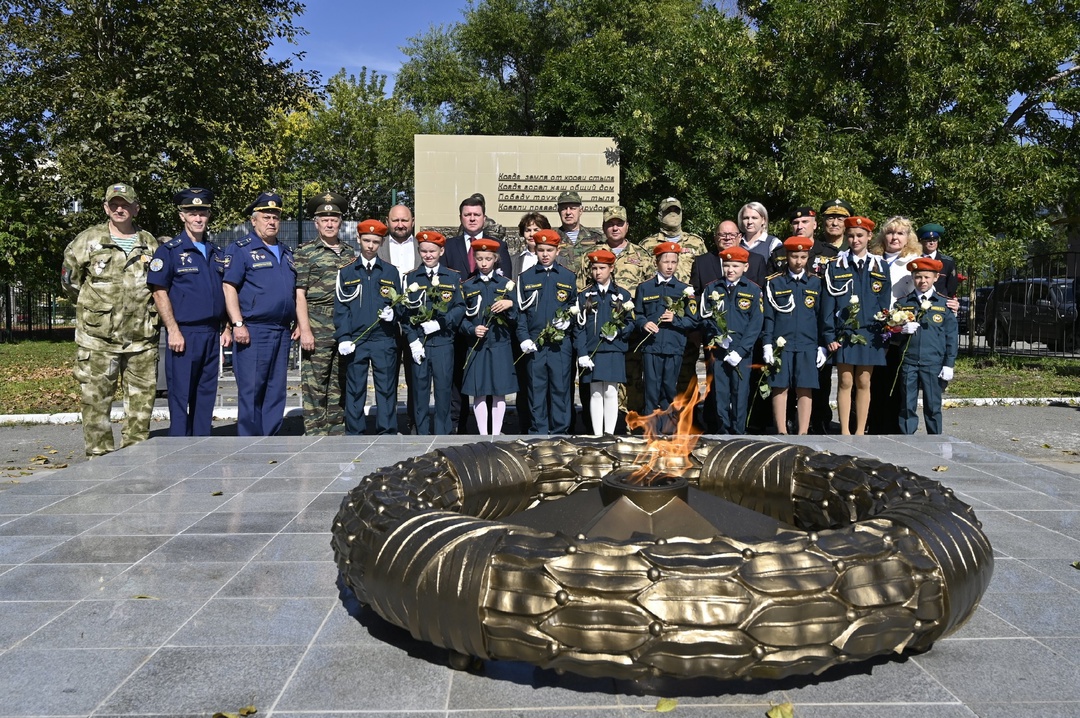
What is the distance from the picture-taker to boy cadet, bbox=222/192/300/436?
22.8 ft

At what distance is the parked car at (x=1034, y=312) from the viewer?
51.7 ft

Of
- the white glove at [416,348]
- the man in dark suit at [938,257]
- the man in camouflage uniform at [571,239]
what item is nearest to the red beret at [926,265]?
the man in dark suit at [938,257]

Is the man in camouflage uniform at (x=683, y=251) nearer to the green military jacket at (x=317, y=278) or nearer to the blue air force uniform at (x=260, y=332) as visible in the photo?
the green military jacket at (x=317, y=278)

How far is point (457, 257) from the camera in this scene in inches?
314

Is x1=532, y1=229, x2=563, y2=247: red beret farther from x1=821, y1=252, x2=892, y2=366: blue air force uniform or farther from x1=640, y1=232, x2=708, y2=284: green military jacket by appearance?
x1=821, y1=252, x2=892, y2=366: blue air force uniform

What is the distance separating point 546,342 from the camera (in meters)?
7.29


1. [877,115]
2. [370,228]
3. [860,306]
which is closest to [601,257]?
[370,228]

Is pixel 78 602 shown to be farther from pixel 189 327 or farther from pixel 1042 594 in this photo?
pixel 189 327

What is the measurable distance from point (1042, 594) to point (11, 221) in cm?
1990

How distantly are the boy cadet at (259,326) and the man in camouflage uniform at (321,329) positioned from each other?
203 millimetres

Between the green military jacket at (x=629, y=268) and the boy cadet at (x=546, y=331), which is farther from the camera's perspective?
the green military jacket at (x=629, y=268)

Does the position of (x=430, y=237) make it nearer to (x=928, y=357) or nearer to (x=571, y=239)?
(x=571, y=239)

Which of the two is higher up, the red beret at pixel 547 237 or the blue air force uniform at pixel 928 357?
the red beret at pixel 547 237

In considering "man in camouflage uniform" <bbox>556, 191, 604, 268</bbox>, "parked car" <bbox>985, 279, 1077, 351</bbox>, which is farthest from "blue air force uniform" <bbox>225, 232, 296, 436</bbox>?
"parked car" <bbox>985, 279, 1077, 351</bbox>
